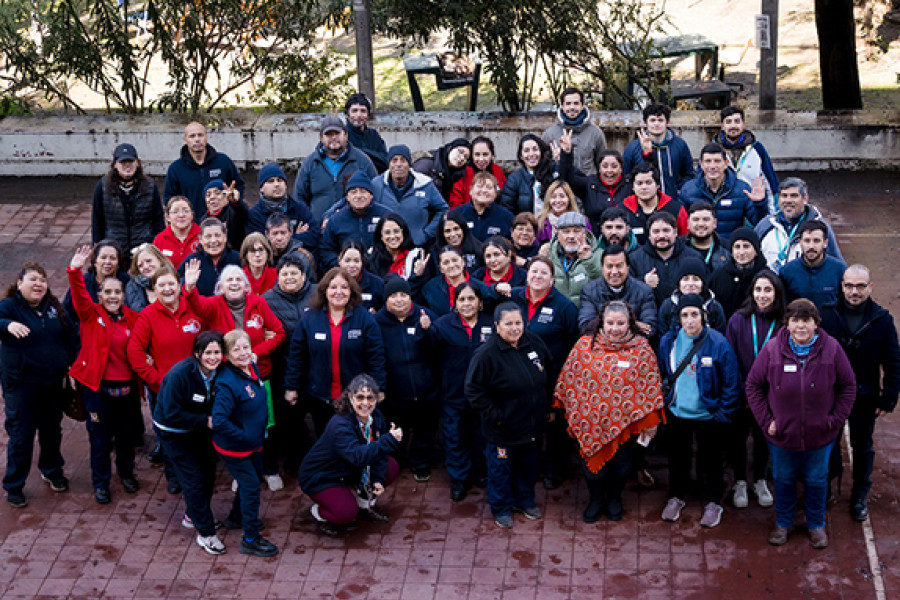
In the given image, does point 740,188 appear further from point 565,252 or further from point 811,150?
point 811,150

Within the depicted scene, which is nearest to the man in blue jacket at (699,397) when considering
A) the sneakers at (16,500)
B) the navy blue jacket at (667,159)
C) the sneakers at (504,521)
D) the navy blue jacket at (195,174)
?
the sneakers at (504,521)

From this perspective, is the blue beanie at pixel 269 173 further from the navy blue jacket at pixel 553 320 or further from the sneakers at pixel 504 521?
the sneakers at pixel 504 521

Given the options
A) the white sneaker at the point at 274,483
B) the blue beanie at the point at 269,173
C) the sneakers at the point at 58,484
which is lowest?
the white sneaker at the point at 274,483

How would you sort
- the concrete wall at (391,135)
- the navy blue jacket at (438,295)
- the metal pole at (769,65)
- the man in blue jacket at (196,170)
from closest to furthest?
1. the navy blue jacket at (438,295)
2. the man in blue jacket at (196,170)
3. the concrete wall at (391,135)
4. the metal pole at (769,65)

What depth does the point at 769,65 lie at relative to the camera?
1462cm

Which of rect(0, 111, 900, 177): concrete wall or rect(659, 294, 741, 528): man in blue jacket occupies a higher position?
rect(0, 111, 900, 177): concrete wall

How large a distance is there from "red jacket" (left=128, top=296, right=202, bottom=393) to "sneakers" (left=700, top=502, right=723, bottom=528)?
12.4 feet

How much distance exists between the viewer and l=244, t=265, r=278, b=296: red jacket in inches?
368

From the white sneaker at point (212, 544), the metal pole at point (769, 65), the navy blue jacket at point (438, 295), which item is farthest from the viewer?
the metal pole at point (769, 65)

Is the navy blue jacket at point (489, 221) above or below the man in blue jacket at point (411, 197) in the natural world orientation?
below

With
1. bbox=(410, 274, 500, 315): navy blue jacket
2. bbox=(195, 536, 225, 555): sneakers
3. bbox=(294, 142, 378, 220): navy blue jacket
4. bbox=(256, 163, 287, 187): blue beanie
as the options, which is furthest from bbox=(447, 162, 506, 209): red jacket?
bbox=(195, 536, 225, 555): sneakers

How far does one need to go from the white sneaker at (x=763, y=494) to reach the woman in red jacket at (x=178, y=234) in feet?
15.5

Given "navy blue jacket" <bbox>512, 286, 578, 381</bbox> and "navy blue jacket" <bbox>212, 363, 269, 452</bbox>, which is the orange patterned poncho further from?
"navy blue jacket" <bbox>212, 363, 269, 452</bbox>

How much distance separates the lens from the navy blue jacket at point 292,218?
34.0ft
